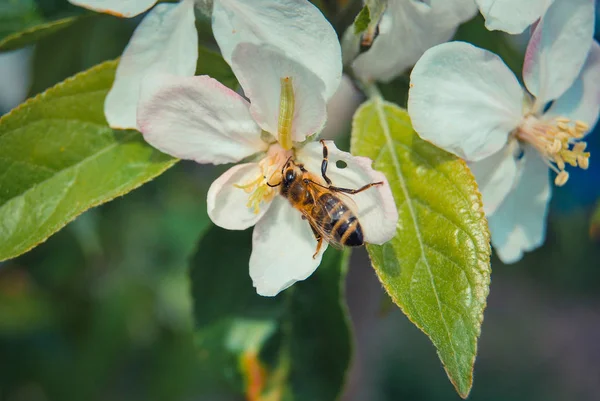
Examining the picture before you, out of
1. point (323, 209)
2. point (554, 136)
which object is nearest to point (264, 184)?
point (323, 209)

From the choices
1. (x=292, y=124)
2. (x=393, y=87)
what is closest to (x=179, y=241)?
(x=393, y=87)

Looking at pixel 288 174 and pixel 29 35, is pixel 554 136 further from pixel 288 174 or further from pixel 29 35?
pixel 29 35

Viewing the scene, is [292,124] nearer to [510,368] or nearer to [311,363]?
[311,363]

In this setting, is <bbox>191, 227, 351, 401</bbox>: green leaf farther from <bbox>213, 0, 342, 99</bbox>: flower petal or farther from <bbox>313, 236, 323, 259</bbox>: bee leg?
<bbox>213, 0, 342, 99</bbox>: flower petal

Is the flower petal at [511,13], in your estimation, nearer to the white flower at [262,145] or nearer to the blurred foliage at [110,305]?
the white flower at [262,145]

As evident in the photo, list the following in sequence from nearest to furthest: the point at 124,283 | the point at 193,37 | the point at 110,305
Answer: the point at 193,37
the point at 110,305
the point at 124,283

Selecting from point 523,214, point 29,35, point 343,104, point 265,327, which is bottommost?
point 343,104

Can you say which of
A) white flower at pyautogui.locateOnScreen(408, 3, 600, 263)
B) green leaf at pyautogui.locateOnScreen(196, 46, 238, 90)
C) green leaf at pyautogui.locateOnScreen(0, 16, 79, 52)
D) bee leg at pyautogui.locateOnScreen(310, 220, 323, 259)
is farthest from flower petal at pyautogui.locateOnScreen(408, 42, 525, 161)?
green leaf at pyautogui.locateOnScreen(0, 16, 79, 52)
